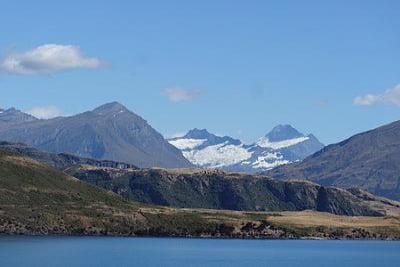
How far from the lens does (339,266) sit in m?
→ 191

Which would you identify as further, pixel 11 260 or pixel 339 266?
pixel 339 266

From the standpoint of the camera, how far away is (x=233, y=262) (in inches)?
7569

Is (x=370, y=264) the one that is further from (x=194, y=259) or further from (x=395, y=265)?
(x=194, y=259)

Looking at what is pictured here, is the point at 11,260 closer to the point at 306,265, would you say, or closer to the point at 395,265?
the point at 306,265

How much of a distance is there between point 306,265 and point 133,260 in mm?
36282

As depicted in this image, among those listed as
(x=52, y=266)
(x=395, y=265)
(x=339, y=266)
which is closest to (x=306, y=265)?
(x=339, y=266)

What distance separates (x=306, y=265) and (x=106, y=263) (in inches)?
1678

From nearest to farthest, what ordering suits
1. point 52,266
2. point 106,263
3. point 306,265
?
point 52,266 < point 106,263 < point 306,265

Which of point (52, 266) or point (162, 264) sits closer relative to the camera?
point (52, 266)

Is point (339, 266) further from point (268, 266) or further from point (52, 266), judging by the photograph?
point (52, 266)

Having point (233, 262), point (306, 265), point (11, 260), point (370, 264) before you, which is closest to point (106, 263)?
point (11, 260)

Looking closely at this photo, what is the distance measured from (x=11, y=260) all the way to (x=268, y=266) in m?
51.8

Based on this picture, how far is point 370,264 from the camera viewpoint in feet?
646

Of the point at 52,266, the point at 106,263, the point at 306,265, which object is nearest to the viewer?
the point at 52,266
